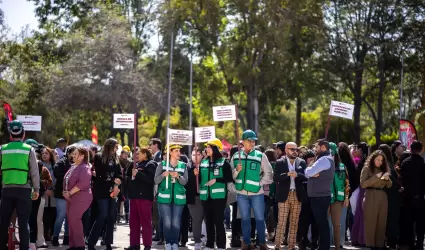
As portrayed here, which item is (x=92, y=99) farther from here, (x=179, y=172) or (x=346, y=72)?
(x=179, y=172)

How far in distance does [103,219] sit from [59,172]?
5.72 ft

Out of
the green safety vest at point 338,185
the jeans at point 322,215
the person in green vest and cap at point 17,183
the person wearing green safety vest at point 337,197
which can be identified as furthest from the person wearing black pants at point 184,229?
the person in green vest and cap at point 17,183

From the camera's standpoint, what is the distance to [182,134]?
47.0 ft

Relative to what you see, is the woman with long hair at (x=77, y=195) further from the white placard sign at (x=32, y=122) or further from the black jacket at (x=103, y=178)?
the white placard sign at (x=32, y=122)

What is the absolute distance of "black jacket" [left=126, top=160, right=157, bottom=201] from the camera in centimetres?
1414

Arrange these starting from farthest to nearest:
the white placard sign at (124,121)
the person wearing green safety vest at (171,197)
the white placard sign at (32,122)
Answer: the white placard sign at (32,122) < the white placard sign at (124,121) < the person wearing green safety vest at (171,197)

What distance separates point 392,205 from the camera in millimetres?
15648

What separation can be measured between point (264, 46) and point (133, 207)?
2453 centimetres

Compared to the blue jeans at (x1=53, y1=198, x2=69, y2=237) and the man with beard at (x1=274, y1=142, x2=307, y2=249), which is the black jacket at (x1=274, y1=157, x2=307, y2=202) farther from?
the blue jeans at (x1=53, y1=198, x2=69, y2=237)

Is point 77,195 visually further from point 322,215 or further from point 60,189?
point 322,215

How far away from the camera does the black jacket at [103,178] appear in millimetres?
14273

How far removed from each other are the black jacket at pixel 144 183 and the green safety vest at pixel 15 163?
86.7 inches

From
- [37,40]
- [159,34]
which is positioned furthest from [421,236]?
[37,40]

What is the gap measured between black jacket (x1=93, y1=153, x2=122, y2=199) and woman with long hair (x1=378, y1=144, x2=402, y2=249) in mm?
5182
